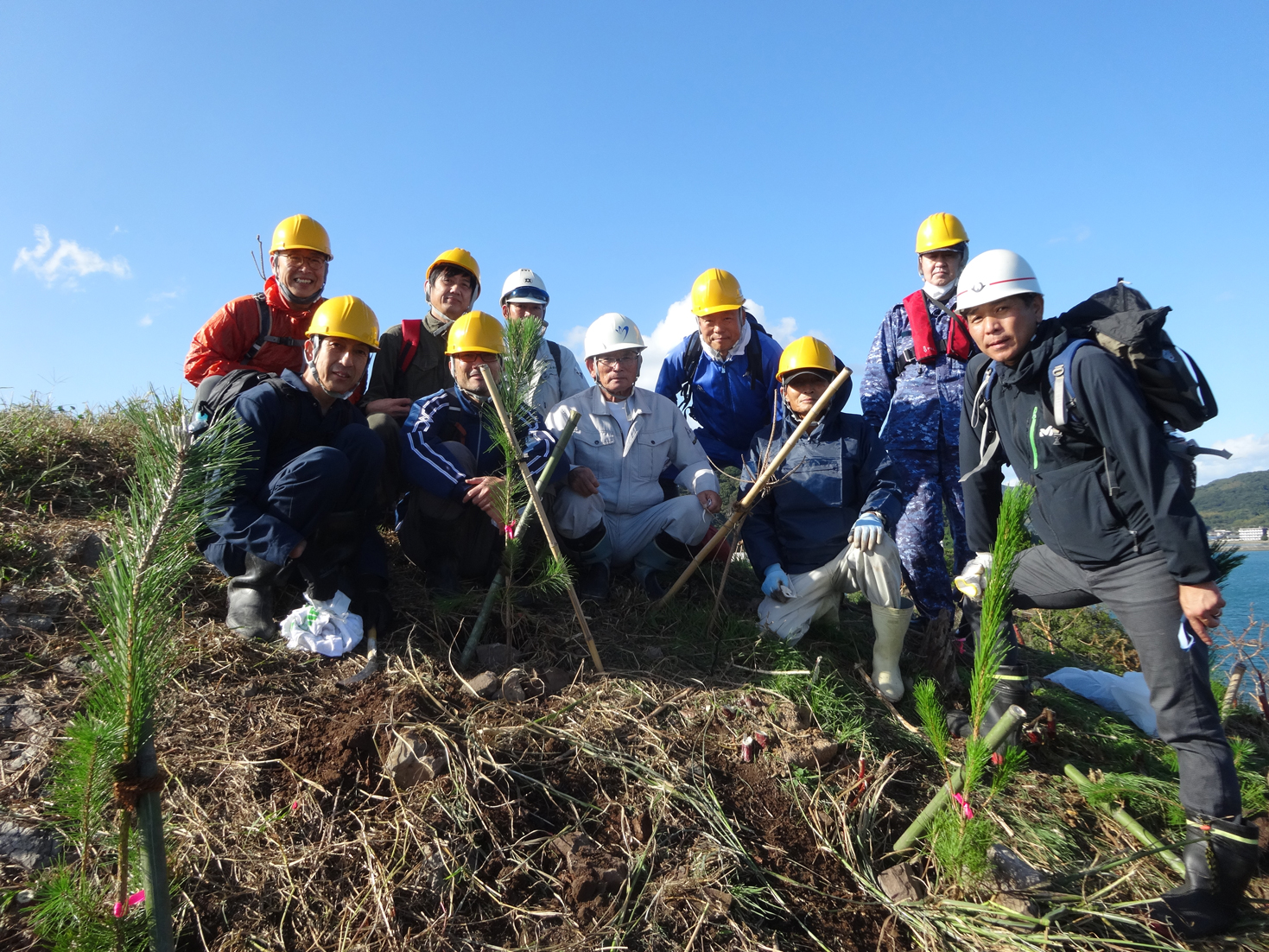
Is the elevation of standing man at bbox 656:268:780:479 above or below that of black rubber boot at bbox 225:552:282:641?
above

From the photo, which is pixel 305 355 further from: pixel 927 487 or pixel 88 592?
pixel 927 487

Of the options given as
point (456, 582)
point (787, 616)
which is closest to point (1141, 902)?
point (787, 616)

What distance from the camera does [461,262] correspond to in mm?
5199

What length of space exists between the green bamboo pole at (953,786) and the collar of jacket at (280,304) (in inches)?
163

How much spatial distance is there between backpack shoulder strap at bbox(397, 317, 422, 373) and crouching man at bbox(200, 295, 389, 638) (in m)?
0.91

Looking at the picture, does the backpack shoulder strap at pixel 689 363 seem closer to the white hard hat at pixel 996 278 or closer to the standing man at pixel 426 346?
the standing man at pixel 426 346

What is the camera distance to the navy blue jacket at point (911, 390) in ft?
15.5

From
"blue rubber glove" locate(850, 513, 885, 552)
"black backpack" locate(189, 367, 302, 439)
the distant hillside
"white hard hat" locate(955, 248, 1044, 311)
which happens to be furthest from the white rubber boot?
the distant hillside

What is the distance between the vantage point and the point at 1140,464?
267cm

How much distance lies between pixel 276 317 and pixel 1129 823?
5.02 m

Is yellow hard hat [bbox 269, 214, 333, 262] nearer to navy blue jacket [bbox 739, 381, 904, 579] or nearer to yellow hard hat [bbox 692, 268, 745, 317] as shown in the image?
yellow hard hat [bbox 692, 268, 745, 317]

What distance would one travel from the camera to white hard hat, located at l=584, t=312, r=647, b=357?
180 inches

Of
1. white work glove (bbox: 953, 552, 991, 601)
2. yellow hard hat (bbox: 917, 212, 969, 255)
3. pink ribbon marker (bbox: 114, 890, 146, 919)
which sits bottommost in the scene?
pink ribbon marker (bbox: 114, 890, 146, 919)

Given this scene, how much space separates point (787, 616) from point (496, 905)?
7.74 ft
